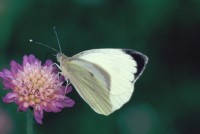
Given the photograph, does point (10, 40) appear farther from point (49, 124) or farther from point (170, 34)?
point (170, 34)

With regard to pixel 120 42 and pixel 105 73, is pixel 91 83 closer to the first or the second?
pixel 105 73

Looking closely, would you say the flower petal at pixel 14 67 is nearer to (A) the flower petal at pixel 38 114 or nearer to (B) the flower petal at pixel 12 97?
(B) the flower petal at pixel 12 97

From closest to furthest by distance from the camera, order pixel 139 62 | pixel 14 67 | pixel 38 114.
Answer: pixel 38 114 → pixel 139 62 → pixel 14 67

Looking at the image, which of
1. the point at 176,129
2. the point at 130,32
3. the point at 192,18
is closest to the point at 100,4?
the point at 130,32

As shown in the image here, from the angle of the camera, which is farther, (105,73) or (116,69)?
(116,69)

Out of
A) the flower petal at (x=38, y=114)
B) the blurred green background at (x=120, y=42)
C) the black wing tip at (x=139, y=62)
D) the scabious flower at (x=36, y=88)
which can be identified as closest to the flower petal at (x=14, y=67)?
the scabious flower at (x=36, y=88)

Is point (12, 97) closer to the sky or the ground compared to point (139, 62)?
closer to the ground

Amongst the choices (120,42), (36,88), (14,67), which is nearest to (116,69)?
(36,88)
